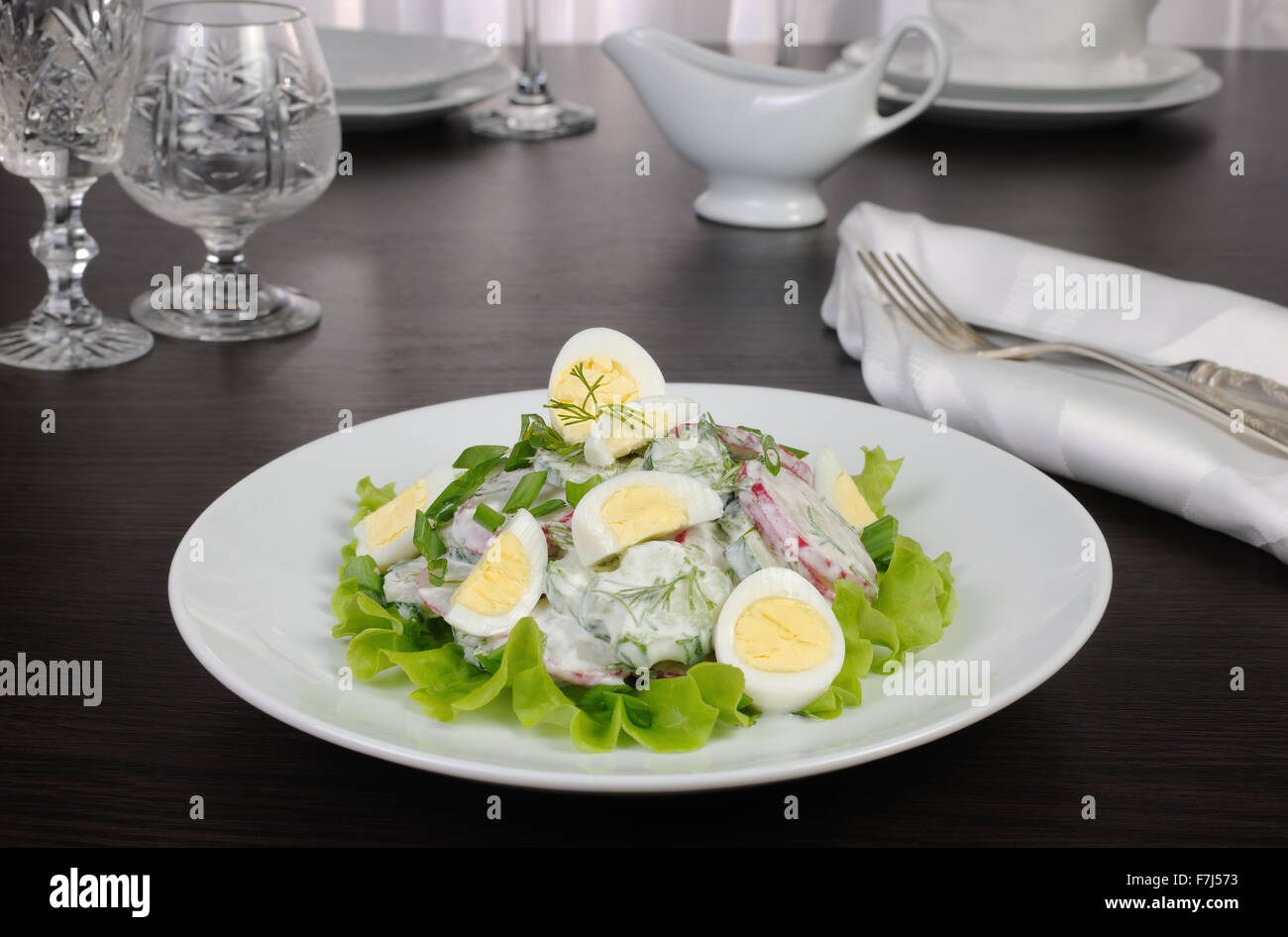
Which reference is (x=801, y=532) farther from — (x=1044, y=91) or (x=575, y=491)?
(x=1044, y=91)

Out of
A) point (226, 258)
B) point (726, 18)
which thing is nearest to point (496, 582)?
point (226, 258)

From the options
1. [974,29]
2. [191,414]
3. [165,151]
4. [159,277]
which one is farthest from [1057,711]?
[974,29]

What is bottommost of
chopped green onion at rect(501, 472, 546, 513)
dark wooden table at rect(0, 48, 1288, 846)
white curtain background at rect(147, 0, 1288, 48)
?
dark wooden table at rect(0, 48, 1288, 846)

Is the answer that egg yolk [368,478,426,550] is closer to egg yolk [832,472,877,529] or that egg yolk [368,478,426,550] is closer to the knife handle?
egg yolk [832,472,877,529]

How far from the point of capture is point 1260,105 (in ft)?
10.1

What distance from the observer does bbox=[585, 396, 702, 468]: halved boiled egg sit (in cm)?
101

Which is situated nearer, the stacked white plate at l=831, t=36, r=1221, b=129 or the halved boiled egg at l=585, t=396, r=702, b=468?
the halved boiled egg at l=585, t=396, r=702, b=468

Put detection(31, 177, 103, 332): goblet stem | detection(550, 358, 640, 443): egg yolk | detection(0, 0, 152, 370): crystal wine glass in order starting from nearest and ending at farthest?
detection(550, 358, 640, 443): egg yolk, detection(0, 0, 152, 370): crystal wine glass, detection(31, 177, 103, 332): goblet stem

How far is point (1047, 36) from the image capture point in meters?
2.63

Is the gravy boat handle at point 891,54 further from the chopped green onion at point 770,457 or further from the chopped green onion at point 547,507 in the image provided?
the chopped green onion at point 547,507

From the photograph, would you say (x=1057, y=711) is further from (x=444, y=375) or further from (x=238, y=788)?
(x=444, y=375)

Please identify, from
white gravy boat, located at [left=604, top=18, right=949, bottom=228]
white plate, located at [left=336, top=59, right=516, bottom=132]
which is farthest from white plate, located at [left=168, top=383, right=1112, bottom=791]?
white plate, located at [left=336, top=59, right=516, bottom=132]

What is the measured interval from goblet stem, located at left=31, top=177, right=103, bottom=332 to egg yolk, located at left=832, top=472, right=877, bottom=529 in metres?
1.06

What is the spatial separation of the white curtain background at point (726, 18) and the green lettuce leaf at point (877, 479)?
12.1 feet
